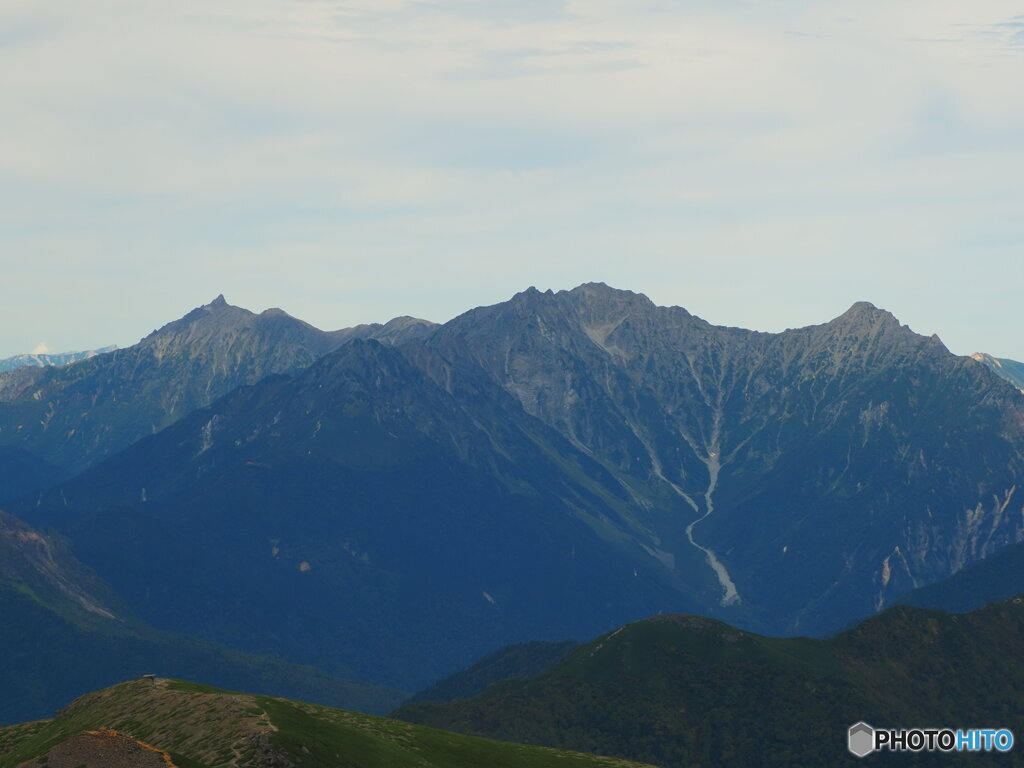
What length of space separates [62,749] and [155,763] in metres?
14.7

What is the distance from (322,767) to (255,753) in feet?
27.0

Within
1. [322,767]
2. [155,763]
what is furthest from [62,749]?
[322,767]

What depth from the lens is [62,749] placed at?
579ft

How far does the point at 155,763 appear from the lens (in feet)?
552

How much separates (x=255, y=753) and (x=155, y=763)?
58.1ft

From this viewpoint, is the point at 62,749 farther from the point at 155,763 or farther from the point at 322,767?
the point at 322,767

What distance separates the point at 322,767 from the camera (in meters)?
187

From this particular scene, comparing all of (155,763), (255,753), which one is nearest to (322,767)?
(255,753)

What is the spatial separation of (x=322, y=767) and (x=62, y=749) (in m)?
29.5

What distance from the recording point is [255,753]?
184 meters

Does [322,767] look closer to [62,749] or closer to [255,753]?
[255,753]

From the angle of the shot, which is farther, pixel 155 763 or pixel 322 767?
pixel 322 767

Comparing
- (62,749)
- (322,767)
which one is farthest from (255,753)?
(62,749)

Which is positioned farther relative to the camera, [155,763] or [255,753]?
[255,753]
